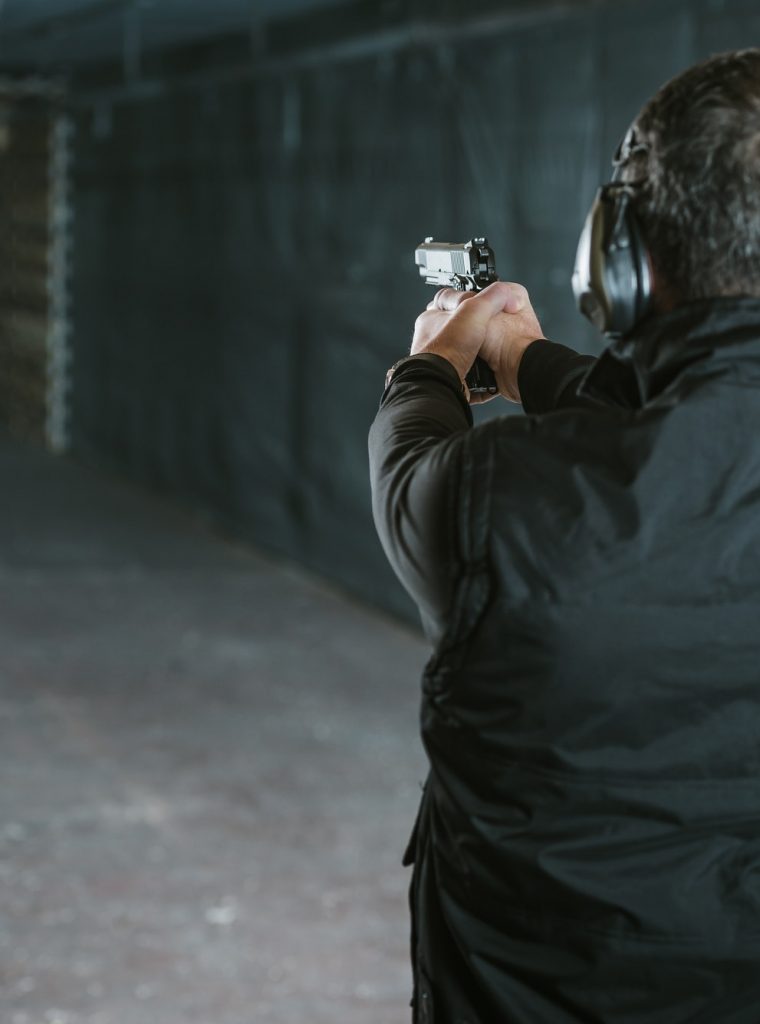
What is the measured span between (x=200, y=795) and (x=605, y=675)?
120 inches

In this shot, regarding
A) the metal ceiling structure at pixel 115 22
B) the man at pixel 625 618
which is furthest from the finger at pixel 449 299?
the metal ceiling structure at pixel 115 22

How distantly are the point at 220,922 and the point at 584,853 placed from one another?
2.26m

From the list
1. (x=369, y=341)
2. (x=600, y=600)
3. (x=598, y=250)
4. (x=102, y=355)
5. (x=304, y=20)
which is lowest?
(x=102, y=355)

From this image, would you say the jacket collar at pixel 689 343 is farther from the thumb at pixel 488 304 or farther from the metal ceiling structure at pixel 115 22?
the metal ceiling structure at pixel 115 22

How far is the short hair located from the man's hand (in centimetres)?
29

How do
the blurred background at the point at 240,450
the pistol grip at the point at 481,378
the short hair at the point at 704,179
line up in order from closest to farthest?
1. the short hair at the point at 704,179
2. the pistol grip at the point at 481,378
3. the blurred background at the point at 240,450

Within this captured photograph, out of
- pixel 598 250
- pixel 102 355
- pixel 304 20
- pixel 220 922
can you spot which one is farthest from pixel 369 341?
pixel 598 250

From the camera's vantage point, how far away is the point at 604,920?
1.15 metres

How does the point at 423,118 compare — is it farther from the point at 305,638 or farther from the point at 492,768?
the point at 492,768

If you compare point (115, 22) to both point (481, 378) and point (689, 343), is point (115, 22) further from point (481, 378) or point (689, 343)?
point (689, 343)

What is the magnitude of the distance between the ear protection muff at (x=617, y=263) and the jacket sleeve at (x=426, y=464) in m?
0.15

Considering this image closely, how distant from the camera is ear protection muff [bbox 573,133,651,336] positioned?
110 cm

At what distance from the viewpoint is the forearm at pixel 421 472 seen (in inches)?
44.1

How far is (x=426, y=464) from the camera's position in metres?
1.14
